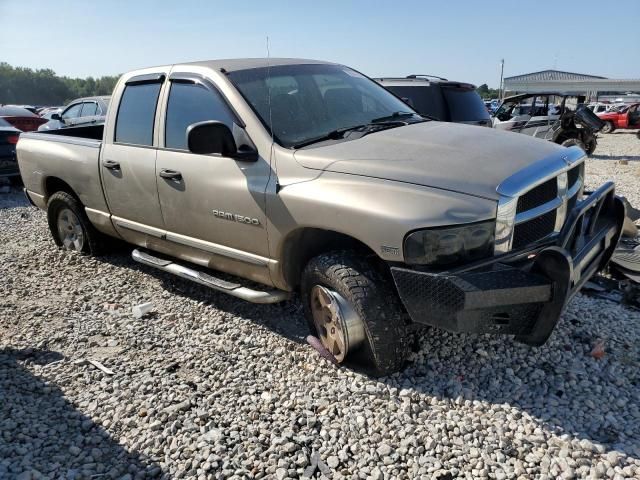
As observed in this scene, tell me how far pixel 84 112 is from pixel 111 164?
30.2 ft

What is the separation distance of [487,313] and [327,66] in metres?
2.61

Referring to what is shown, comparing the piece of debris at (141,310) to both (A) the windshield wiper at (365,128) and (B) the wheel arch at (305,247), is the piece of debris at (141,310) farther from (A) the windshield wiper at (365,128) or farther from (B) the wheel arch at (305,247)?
(A) the windshield wiper at (365,128)

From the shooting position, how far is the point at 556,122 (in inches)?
543

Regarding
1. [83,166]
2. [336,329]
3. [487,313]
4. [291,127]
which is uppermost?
[291,127]

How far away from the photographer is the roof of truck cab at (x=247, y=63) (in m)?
3.88

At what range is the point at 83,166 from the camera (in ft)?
16.2

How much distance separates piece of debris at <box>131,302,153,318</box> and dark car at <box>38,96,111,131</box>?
829cm

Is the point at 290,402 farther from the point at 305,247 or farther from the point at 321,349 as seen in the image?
the point at 305,247

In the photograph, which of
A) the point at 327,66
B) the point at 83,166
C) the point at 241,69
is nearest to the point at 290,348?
the point at 241,69

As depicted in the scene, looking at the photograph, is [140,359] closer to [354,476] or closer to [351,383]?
[351,383]

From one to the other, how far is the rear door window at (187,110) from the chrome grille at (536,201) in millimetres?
1962

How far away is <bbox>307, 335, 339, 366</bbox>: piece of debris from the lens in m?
3.41

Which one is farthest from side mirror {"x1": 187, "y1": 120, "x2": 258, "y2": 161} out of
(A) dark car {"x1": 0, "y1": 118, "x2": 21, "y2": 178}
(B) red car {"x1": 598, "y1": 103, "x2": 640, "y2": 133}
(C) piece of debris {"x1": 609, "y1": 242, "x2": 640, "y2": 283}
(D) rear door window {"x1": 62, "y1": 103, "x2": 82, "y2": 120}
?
(B) red car {"x1": 598, "y1": 103, "x2": 640, "y2": 133}

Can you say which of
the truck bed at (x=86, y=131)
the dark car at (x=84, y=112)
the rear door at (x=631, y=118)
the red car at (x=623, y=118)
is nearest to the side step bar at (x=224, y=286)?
the truck bed at (x=86, y=131)
